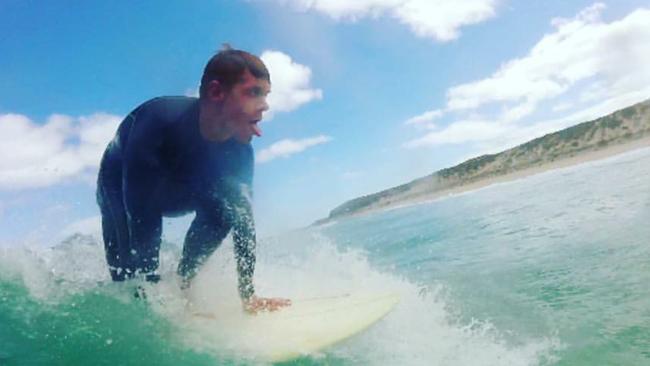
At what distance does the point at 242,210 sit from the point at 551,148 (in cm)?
6740

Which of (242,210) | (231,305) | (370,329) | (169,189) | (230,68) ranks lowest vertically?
(370,329)

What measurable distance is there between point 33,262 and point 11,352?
1.24 m

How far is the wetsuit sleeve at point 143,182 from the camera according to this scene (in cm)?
398

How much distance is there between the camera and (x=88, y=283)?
15.7 feet

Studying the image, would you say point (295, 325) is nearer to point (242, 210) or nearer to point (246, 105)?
point (242, 210)

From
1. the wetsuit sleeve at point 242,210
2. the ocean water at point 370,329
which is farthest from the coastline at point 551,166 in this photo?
the wetsuit sleeve at point 242,210

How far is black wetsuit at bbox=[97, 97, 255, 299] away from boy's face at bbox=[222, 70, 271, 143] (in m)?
0.23

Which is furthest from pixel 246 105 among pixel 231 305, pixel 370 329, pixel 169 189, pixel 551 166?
pixel 551 166

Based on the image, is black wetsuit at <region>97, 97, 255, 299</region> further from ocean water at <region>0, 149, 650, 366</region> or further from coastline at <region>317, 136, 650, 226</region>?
coastline at <region>317, 136, 650, 226</region>

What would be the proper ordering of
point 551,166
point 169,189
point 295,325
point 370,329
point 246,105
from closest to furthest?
point 246,105
point 169,189
point 295,325
point 370,329
point 551,166

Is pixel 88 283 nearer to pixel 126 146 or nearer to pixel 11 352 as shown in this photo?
pixel 11 352

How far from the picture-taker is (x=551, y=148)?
65312mm

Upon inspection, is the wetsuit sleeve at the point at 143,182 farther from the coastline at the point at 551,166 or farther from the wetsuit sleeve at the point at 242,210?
the coastline at the point at 551,166

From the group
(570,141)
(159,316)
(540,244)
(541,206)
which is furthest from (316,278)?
(570,141)
